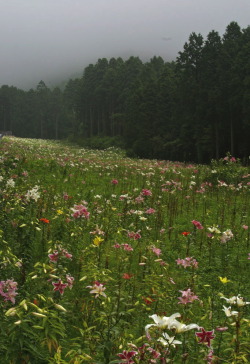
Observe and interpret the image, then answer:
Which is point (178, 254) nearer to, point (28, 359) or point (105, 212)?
point (105, 212)

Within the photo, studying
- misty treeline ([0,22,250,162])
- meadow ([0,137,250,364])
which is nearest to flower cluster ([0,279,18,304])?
meadow ([0,137,250,364])

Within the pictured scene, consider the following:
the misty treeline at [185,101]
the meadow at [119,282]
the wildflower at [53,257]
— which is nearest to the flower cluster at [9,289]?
the meadow at [119,282]

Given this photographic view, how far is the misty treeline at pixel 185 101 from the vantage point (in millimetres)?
29984

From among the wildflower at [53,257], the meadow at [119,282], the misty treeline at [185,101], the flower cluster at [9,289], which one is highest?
the misty treeline at [185,101]

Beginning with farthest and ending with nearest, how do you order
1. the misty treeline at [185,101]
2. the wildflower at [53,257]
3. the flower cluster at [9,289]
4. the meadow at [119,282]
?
the misty treeline at [185,101] < the wildflower at [53,257] < the flower cluster at [9,289] < the meadow at [119,282]

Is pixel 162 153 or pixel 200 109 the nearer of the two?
A: pixel 200 109

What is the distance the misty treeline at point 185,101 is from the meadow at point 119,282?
64.3ft

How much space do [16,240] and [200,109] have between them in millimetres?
28710

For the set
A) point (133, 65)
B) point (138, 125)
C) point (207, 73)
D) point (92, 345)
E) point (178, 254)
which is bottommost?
point (178, 254)

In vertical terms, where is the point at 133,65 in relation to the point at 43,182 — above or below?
above

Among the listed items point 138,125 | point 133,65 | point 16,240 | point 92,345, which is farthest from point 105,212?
point 133,65

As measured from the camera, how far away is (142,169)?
1641 centimetres

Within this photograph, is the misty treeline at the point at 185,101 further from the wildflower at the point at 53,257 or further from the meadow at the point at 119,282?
the wildflower at the point at 53,257

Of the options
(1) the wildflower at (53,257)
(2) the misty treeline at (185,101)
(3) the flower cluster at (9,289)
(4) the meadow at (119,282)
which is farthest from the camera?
(2) the misty treeline at (185,101)
